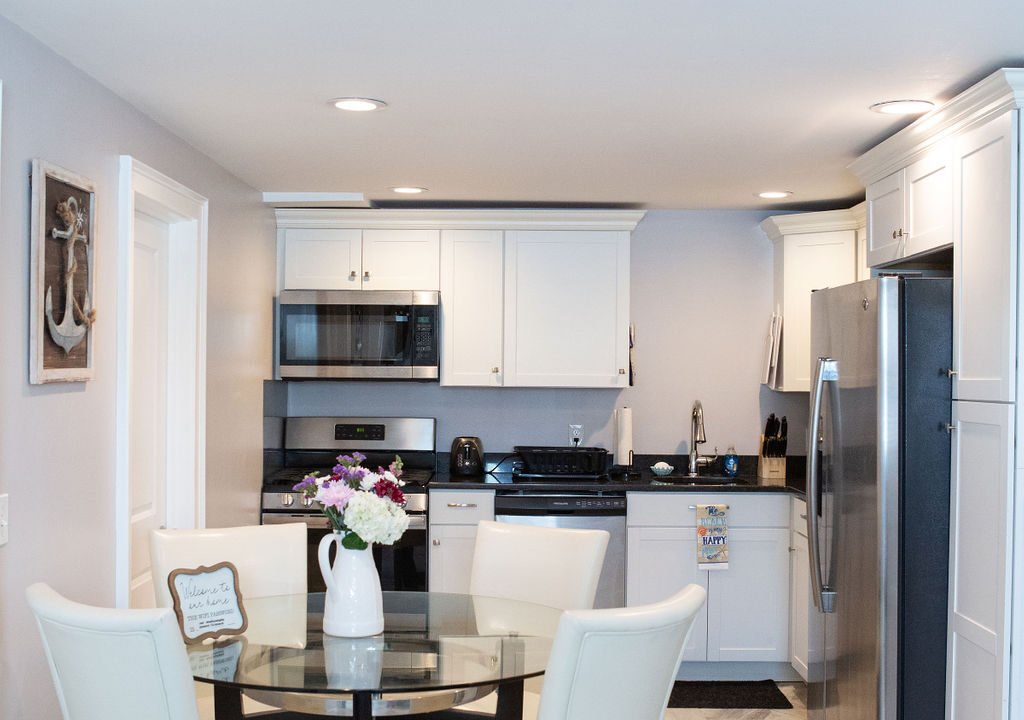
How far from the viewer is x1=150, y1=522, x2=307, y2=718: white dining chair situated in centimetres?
284

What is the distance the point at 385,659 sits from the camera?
2.26 m

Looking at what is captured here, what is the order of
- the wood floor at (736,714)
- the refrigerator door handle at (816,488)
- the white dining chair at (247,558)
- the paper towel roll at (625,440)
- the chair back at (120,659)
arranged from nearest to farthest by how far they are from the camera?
the chair back at (120,659) < the white dining chair at (247,558) < the refrigerator door handle at (816,488) < the wood floor at (736,714) < the paper towel roll at (625,440)

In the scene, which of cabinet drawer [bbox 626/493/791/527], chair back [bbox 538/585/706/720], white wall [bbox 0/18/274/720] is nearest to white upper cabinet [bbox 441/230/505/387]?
cabinet drawer [bbox 626/493/791/527]

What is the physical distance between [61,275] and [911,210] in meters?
2.67

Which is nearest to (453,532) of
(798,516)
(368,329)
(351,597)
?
(368,329)

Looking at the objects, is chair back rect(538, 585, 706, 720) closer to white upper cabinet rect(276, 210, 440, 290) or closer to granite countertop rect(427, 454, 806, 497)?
granite countertop rect(427, 454, 806, 497)

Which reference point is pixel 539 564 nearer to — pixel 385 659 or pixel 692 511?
pixel 385 659

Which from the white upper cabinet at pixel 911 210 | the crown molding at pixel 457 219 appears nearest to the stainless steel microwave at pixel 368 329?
the crown molding at pixel 457 219

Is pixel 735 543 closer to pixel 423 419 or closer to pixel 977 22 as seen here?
pixel 423 419

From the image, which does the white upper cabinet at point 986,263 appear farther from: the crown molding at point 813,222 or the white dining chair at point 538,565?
the crown molding at point 813,222

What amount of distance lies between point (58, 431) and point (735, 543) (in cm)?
305

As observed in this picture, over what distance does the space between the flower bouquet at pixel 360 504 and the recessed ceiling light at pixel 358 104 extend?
4.12ft

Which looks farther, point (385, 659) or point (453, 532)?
point (453, 532)

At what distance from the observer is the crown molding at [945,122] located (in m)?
2.65
